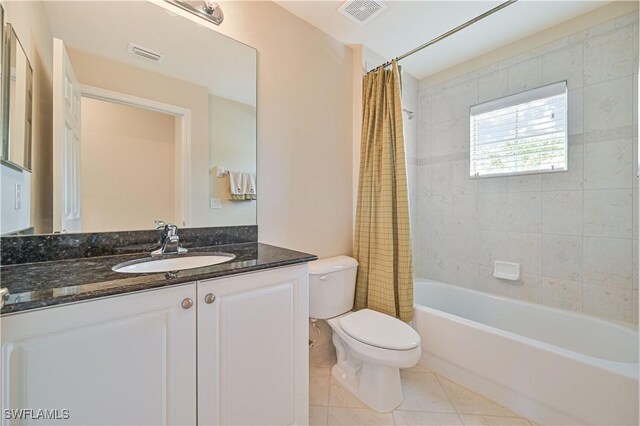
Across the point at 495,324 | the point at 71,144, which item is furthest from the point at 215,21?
the point at 495,324

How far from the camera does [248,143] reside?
151 centimetres

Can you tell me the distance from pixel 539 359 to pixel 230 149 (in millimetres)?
1913

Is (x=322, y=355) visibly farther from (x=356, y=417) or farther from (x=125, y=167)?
(x=125, y=167)

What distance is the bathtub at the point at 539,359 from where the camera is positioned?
3.83 ft

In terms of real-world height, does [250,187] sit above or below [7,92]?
below

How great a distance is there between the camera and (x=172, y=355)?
81 centimetres

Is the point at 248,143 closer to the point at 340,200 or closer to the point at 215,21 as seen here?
the point at 215,21

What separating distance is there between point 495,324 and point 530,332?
0.21 m

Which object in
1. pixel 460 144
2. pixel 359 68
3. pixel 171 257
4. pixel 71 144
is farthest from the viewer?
pixel 460 144

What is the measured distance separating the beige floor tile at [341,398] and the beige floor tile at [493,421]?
52 centimetres

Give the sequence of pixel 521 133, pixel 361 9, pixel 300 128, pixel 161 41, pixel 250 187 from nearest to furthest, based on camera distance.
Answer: pixel 161 41
pixel 250 187
pixel 361 9
pixel 300 128
pixel 521 133

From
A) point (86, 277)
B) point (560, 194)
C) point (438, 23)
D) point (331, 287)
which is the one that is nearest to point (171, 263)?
point (86, 277)

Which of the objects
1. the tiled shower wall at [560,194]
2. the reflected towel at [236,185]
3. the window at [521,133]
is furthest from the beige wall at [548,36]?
the reflected towel at [236,185]

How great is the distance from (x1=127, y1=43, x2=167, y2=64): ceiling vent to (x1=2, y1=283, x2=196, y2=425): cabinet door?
1105 mm
